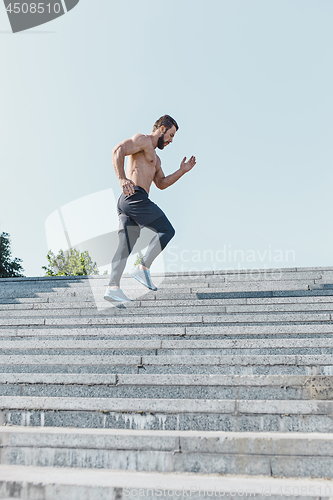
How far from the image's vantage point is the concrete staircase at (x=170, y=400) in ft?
7.70

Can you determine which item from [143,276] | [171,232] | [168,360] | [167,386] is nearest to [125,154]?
[171,232]

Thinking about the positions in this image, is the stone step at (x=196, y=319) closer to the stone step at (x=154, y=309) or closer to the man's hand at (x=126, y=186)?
the stone step at (x=154, y=309)

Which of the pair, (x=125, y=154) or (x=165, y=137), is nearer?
(x=125, y=154)

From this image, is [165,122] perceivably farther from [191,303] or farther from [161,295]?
[191,303]

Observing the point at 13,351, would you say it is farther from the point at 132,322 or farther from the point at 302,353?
the point at 302,353

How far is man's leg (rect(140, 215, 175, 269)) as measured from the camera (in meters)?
5.08

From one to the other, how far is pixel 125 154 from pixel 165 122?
30.4 inches

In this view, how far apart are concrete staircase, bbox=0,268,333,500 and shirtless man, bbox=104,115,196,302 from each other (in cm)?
45

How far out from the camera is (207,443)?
2477mm

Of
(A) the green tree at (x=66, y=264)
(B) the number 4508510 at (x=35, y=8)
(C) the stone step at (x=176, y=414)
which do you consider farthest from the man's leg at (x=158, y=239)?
(A) the green tree at (x=66, y=264)

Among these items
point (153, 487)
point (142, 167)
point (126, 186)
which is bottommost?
point (153, 487)

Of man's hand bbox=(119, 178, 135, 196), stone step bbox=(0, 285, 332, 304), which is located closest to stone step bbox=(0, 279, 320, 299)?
stone step bbox=(0, 285, 332, 304)

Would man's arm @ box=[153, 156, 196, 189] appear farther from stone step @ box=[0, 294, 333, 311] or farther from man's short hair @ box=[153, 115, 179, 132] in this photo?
stone step @ box=[0, 294, 333, 311]

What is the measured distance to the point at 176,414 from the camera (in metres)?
2.78
